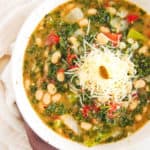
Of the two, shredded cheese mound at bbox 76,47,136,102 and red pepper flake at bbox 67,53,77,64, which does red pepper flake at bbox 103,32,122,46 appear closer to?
shredded cheese mound at bbox 76,47,136,102

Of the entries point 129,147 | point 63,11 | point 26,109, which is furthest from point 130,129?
point 63,11

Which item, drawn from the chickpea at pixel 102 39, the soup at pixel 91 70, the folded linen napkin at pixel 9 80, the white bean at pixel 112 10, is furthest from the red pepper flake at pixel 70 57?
the folded linen napkin at pixel 9 80

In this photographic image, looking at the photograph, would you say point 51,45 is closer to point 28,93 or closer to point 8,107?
point 28,93

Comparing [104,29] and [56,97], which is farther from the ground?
[104,29]

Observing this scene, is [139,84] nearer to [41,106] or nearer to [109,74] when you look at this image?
[109,74]

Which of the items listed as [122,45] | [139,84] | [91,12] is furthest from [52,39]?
[139,84]

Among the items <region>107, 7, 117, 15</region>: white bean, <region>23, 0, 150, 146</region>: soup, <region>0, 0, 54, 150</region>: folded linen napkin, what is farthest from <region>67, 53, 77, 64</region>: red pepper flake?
<region>0, 0, 54, 150</region>: folded linen napkin
